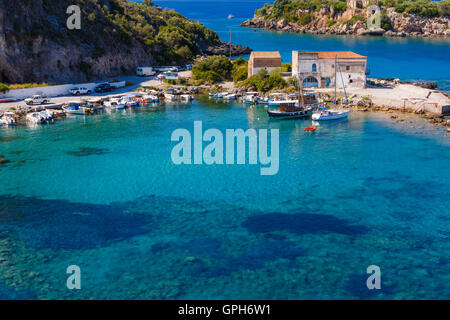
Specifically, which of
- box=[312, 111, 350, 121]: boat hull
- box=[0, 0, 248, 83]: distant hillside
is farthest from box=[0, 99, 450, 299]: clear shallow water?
box=[0, 0, 248, 83]: distant hillside

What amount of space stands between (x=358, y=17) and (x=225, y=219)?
153 meters

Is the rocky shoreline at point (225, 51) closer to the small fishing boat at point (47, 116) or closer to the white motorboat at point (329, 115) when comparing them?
the small fishing boat at point (47, 116)

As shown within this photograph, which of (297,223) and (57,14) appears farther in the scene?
(57,14)

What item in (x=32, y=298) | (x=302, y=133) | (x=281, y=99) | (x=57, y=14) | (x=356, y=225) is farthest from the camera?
(x=57, y=14)

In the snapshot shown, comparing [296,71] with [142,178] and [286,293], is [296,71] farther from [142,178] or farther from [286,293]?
[286,293]

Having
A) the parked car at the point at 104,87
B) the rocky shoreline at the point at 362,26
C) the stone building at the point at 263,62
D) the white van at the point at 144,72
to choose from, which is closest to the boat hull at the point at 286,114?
the stone building at the point at 263,62

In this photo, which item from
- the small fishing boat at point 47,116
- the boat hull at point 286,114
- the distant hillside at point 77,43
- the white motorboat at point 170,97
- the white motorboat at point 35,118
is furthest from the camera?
the white motorboat at point 170,97

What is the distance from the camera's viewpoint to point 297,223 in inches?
1169

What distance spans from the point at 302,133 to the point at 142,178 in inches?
810

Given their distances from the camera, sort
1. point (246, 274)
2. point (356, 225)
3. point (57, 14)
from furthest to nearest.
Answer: point (57, 14)
point (356, 225)
point (246, 274)

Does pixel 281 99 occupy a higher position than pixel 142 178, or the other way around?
pixel 281 99

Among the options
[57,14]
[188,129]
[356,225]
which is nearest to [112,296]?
[356,225]

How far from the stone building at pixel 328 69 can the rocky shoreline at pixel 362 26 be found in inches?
3991

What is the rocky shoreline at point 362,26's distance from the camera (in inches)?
5999
